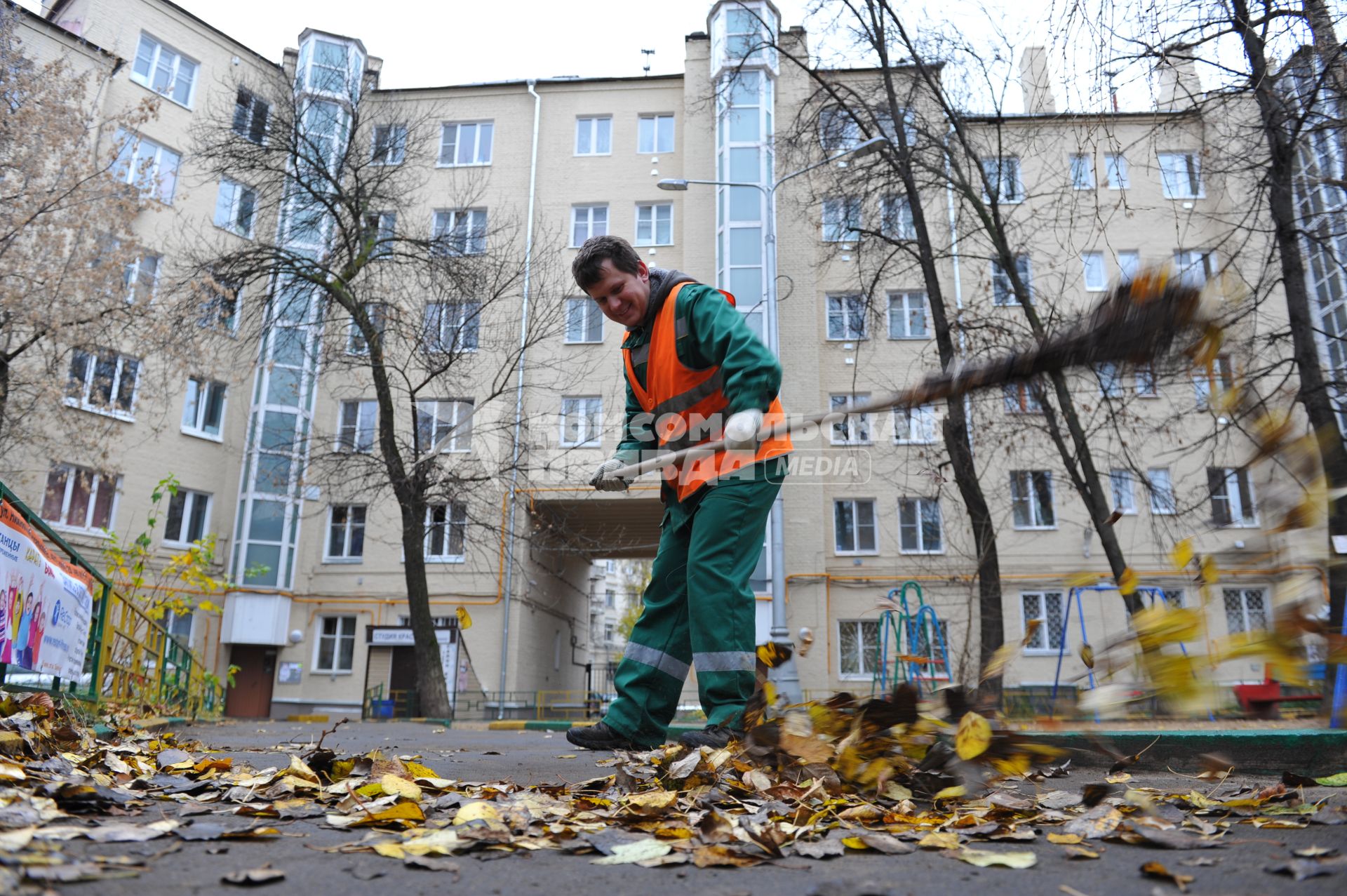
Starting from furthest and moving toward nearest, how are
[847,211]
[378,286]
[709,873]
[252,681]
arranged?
[252,681]
[378,286]
[847,211]
[709,873]

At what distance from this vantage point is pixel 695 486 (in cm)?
404

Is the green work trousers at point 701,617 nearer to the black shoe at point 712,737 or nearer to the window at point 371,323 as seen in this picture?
the black shoe at point 712,737

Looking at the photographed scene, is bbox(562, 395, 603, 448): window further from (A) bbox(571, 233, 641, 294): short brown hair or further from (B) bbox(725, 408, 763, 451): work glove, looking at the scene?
(B) bbox(725, 408, 763, 451): work glove

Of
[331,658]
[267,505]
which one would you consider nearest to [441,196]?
[267,505]

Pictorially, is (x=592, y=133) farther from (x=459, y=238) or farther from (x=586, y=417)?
(x=459, y=238)

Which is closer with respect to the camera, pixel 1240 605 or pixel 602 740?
pixel 602 740

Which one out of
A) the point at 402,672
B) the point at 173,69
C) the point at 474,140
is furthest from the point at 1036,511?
the point at 173,69

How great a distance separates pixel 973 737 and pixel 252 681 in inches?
1090

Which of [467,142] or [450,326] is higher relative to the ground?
[467,142]

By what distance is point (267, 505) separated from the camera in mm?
27047

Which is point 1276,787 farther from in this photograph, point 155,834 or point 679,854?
point 155,834

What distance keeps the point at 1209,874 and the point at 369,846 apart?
5.48 feet

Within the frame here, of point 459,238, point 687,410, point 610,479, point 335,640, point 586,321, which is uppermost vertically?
point 586,321

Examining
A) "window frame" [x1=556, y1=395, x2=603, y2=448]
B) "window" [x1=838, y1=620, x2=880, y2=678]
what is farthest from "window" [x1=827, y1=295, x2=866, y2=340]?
"window" [x1=838, y1=620, x2=880, y2=678]
